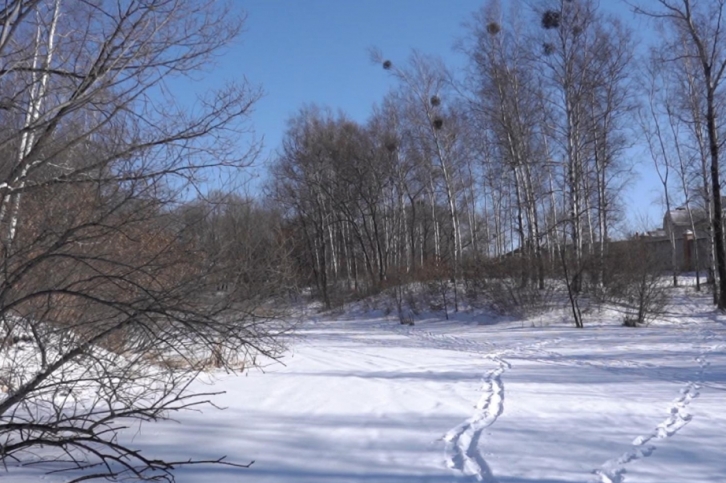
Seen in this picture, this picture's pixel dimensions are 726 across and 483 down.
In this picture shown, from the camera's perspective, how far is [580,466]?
230 inches

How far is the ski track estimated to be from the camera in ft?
18.4

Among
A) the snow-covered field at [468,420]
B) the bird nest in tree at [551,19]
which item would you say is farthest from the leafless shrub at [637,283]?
the bird nest in tree at [551,19]

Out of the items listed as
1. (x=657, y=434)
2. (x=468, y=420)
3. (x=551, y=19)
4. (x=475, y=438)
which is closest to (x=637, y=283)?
(x=551, y=19)

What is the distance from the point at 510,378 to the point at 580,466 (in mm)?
5309

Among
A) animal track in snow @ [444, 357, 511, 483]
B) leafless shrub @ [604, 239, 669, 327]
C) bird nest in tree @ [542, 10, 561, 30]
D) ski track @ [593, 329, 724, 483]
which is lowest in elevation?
ski track @ [593, 329, 724, 483]

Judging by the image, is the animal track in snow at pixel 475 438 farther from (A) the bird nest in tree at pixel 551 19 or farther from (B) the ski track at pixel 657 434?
(A) the bird nest in tree at pixel 551 19

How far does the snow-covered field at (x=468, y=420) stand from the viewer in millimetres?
5875

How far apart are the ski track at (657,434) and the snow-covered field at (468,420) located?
0.02m

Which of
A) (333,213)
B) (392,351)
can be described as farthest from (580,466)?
(333,213)

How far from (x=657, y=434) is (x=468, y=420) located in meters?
1.88

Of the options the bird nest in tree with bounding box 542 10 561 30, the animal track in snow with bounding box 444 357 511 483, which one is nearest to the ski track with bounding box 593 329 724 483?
the animal track in snow with bounding box 444 357 511 483

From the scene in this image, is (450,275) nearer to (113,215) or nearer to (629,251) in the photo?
(629,251)

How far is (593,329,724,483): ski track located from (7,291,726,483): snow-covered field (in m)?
0.02

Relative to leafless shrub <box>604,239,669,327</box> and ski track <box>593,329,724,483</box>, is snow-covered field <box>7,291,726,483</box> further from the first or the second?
leafless shrub <box>604,239,669,327</box>
